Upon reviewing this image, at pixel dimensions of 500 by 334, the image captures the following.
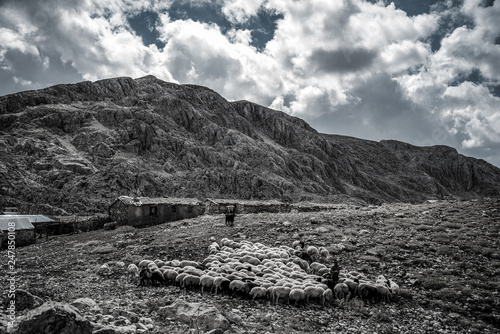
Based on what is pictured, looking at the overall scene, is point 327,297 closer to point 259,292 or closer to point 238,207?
point 259,292

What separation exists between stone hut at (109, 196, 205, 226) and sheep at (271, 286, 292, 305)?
1410 inches

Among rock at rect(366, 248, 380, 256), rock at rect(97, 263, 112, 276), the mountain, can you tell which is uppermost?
the mountain

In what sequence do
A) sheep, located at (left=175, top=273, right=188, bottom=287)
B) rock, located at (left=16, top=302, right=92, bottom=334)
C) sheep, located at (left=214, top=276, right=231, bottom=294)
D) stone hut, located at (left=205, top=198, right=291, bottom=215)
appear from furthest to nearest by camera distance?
stone hut, located at (left=205, top=198, right=291, bottom=215), sheep, located at (left=175, top=273, right=188, bottom=287), sheep, located at (left=214, top=276, right=231, bottom=294), rock, located at (left=16, top=302, right=92, bottom=334)

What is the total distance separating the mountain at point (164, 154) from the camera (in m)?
82.4

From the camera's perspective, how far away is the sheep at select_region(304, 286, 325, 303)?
39.5 feet

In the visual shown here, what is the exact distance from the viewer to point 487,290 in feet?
42.9

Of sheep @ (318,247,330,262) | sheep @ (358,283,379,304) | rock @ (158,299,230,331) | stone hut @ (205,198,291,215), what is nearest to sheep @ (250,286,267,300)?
rock @ (158,299,230,331)

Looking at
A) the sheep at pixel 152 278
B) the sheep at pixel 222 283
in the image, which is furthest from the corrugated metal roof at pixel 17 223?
the sheep at pixel 222 283

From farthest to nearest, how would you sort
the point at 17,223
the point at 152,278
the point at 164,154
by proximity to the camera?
1. the point at 164,154
2. the point at 17,223
3. the point at 152,278

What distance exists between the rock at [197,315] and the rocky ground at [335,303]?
4 centimetres

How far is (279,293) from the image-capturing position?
11.9 m

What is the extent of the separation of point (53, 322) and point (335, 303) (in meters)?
9.84

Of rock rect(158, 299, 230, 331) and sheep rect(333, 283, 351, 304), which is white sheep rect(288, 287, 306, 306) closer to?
sheep rect(333, 283, 351, 304)

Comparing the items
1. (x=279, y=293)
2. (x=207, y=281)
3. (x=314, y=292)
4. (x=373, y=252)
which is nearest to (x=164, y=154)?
(x=373, y=252)
